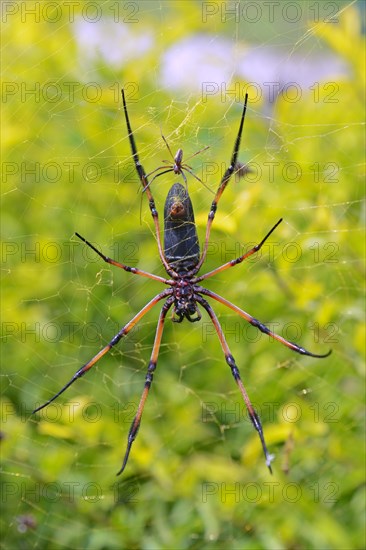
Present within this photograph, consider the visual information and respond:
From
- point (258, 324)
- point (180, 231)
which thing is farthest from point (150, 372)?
point (180, 231)

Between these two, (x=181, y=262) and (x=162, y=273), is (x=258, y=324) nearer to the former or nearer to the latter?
(x=181, y=262)

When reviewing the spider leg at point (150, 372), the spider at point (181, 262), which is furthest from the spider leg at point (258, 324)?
the spider leg at point (150, 372)

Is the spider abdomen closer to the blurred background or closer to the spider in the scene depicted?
the spider

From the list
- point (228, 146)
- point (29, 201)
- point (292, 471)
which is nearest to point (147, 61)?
point (228, 146)

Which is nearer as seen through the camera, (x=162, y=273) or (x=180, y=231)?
(x=180, y=231)

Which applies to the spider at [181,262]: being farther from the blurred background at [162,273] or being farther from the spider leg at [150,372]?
the blurred background at [162,273]

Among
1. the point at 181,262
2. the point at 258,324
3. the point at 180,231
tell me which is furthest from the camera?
the point at 258,324
